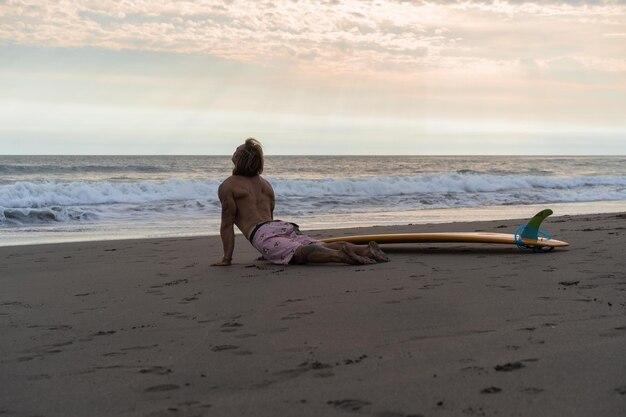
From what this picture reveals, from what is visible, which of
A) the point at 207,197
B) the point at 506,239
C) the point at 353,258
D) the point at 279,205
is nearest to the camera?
the point at 353,258

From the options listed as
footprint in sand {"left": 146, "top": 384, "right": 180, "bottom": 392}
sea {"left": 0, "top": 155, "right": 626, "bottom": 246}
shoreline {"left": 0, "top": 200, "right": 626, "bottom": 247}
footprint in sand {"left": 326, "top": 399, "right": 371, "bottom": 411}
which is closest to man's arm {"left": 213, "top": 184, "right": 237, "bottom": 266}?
footprint in sand {"left": 146, "top": 384, "right": 180, "bottom": 392}

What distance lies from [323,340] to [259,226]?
3.12m

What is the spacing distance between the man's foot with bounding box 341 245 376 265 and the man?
0.5 inches

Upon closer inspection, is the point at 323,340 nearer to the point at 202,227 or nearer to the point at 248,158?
the point at 248,158

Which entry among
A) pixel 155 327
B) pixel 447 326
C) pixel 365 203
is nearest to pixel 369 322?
pixel 447 326

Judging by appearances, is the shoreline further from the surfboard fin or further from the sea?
the surfboard fin

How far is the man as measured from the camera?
6164 mm

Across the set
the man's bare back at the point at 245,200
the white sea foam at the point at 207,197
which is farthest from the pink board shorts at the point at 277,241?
the white sea foam at the point at 207,197

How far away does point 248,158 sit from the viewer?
21.0 feet

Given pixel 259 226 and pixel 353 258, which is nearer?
pixel 353 258

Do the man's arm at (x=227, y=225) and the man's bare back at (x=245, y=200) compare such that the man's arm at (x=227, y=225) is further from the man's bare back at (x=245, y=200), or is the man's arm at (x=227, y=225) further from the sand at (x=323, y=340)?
the sand at (x=323, y=340)

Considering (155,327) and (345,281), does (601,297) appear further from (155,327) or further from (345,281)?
(155,327)

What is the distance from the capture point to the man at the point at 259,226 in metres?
6.16

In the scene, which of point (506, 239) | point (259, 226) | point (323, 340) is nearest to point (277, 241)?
point (259, 226)
